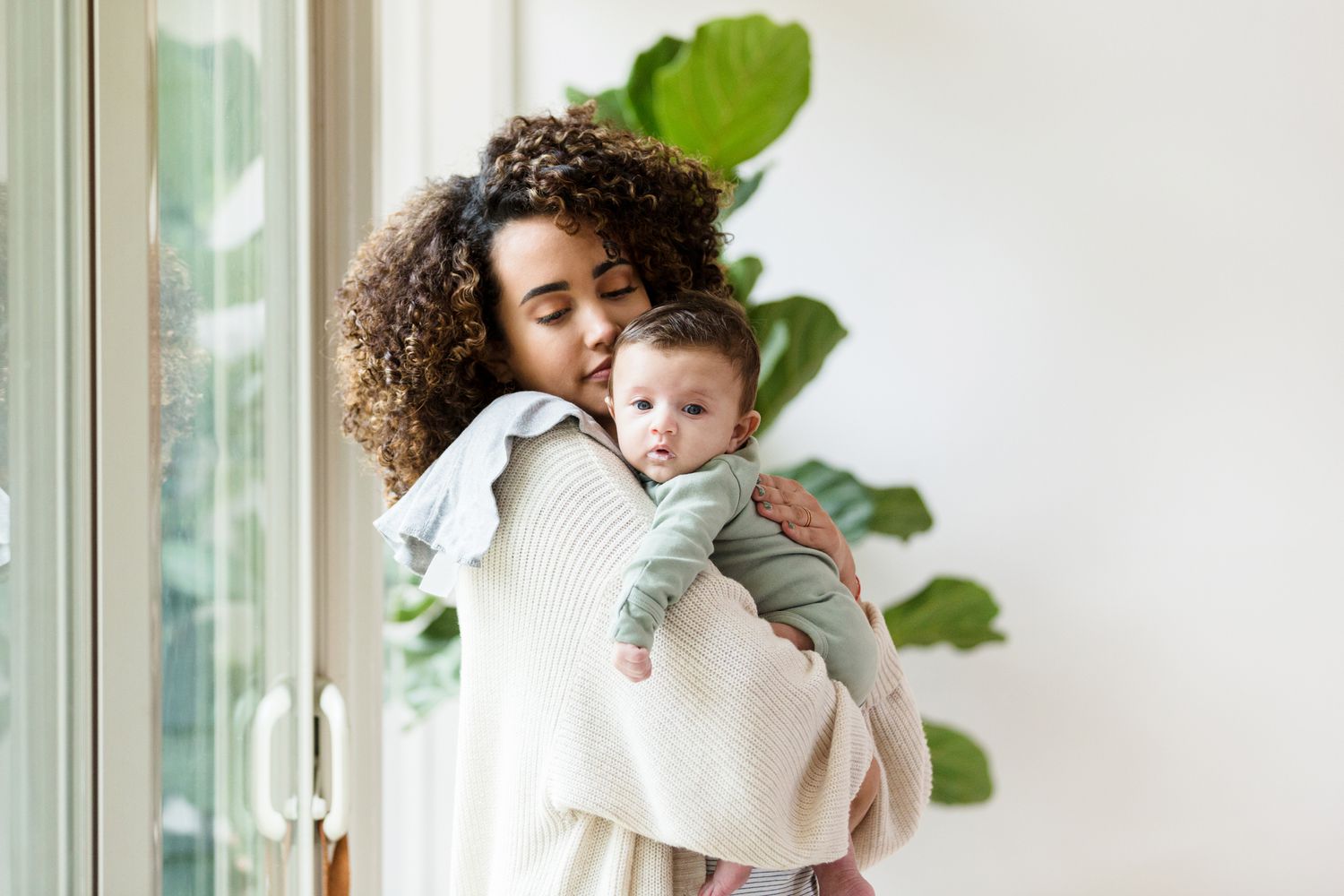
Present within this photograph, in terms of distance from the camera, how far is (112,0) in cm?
114

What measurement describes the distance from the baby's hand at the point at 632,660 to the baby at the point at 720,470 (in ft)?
0.44

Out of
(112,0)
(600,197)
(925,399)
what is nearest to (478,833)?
(600,197)

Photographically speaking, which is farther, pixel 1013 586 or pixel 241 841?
pixel 1013 586

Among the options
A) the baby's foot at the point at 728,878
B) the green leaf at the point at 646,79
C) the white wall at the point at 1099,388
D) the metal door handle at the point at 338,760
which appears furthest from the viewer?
the white wall at the point at 1099,388

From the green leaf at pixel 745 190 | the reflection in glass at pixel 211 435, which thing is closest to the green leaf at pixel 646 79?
the green leaf at pixel 745 190

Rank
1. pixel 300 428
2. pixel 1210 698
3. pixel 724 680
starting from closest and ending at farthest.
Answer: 1. pixel 724 680
2. pixel 300 428
3. pixel 1210 698

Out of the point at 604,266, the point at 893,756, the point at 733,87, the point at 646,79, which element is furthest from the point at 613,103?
the point at 893,756

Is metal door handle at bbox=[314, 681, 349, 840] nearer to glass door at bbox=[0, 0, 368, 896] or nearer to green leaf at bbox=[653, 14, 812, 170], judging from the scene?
glass door at bbox=[0, 0, 368, 896]

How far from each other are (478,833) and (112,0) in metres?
0.95

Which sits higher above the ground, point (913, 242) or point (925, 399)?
point (913, 242)

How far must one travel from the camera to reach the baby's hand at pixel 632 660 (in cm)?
93

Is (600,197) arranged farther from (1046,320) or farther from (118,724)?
(1046,320)

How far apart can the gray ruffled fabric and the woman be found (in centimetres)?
2

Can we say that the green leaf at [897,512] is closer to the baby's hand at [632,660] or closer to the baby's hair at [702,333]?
the baby's hair at [702,333]
